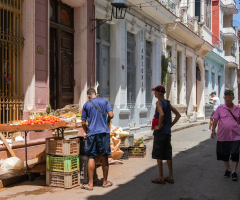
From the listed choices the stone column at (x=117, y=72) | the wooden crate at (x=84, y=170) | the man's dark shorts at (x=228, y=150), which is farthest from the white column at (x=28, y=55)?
the stone column at (x=117, y=72)

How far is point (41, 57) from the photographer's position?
807cm

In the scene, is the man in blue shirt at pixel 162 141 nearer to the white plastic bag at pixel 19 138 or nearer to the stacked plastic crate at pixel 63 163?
the stacked plastic crate at pixel 63 163

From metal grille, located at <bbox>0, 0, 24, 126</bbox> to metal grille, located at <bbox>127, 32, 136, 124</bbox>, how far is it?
20.4ft

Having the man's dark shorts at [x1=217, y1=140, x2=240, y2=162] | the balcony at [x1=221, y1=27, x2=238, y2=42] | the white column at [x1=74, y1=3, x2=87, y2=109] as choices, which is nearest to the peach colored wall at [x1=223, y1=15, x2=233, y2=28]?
the balcony at [x1=221, y1=27, x2=238, y2=42]

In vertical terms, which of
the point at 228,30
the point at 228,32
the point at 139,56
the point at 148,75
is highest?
the point at 228,30

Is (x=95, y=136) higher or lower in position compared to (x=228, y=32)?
lower

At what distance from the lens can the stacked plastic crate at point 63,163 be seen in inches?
215

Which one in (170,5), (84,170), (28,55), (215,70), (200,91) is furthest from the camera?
(215,70)

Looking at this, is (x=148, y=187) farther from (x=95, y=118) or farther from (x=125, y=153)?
(x=125, y=153)

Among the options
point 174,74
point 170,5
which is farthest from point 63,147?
point 174,74

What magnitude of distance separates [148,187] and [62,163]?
1.49 metres

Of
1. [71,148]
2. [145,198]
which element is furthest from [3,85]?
[145,198]

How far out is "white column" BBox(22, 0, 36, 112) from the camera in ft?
25.1

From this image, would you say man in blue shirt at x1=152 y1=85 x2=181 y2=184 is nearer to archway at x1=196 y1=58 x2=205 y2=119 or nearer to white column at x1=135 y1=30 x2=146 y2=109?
white column at x1=135 y1=30 x2=146 y2=109
